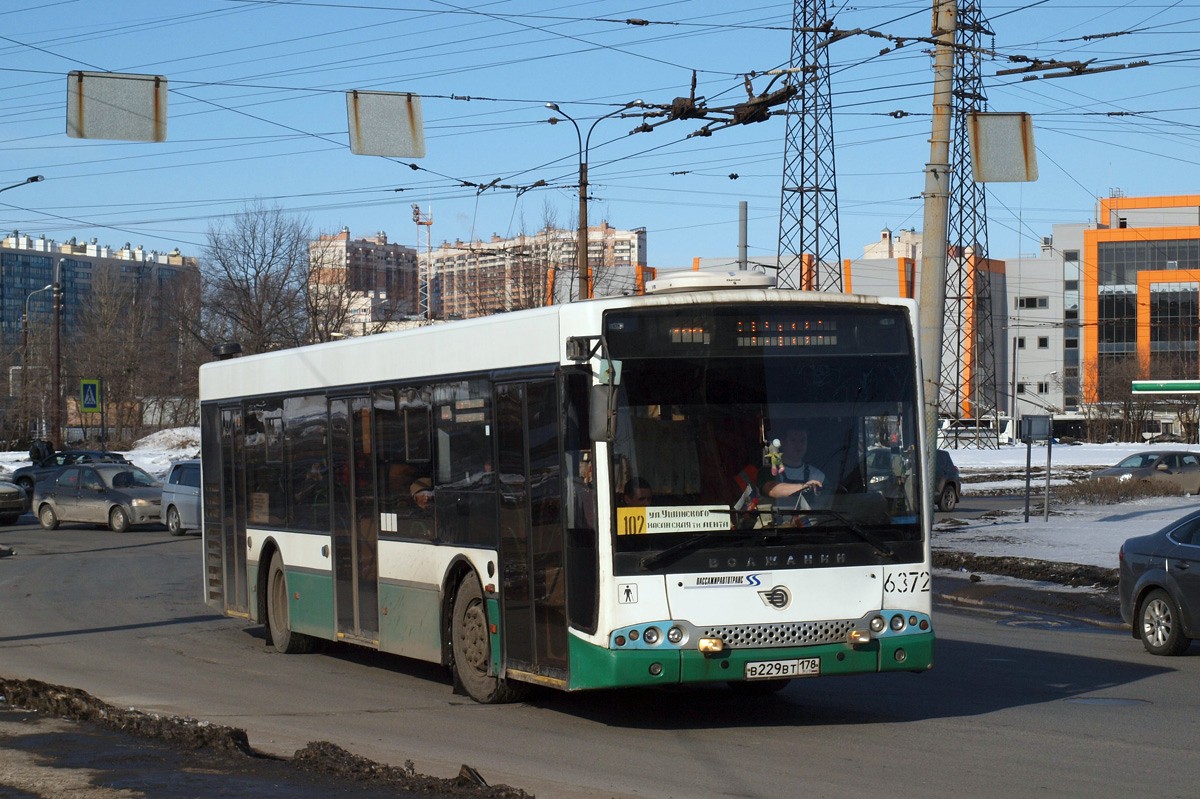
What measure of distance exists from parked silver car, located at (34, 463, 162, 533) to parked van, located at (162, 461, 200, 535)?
1104 millimetres

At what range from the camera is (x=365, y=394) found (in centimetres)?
1257

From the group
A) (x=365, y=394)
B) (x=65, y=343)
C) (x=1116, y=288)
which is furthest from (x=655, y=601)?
(x=1116, y=288)

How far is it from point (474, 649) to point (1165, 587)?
6.93 meters

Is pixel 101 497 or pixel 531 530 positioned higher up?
pixel 531 530

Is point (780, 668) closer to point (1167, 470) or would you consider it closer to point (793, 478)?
point (793, 478)

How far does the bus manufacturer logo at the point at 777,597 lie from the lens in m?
9.22

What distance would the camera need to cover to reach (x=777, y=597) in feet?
30.3

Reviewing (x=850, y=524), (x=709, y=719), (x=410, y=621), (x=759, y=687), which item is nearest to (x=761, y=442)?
(x=850, y=524)

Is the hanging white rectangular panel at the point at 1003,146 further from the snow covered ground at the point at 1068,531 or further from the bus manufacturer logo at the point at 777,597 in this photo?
the bus manufacturer logo at the point at 777,597

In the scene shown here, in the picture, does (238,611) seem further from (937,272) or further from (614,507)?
(937,272)

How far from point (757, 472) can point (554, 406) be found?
56.7 inches

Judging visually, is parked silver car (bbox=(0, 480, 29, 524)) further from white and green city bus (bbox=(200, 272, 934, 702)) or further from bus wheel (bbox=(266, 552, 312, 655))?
white and green city bus (bbox=(200, 272, 934, 702))

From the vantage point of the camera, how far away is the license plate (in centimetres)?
915

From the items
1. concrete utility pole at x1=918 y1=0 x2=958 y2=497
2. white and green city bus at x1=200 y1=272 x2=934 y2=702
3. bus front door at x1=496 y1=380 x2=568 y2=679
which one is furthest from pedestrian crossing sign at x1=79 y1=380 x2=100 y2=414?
bus front door at x1=496 y1=380 x2=568 y2=679
